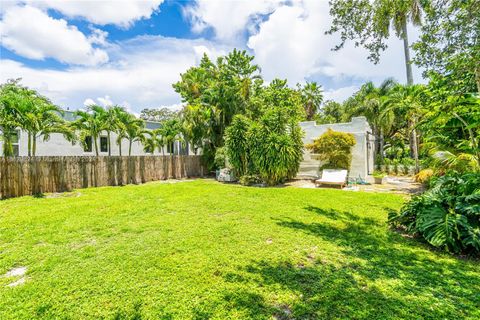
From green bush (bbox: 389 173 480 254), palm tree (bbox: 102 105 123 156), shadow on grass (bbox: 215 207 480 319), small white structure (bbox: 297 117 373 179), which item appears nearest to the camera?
shadow on grass (bbox: 215 207 480 319)

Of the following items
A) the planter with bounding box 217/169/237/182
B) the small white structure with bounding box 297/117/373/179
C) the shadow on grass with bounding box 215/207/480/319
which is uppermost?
the small white structure with bounding box 297/117/373/179

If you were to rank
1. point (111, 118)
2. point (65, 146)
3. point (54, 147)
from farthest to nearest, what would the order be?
point (65, 146) < point (54, 147) < point (111, 118)

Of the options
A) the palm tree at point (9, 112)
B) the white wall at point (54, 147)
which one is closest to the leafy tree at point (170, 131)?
the white wall at point (54, 147)

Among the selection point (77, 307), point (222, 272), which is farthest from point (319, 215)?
point (77, 307)

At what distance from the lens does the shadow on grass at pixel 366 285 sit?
8.92 feet

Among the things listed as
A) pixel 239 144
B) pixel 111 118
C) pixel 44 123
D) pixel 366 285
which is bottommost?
pixel 366 285

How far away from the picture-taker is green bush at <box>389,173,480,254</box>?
428 centimetres

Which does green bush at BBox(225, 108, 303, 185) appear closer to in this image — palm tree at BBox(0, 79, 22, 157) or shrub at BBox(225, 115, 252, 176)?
shrub at BBox(225, 115, 252, 176)

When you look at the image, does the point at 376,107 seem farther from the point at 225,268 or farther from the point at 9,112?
the point at 9,112

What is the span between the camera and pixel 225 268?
365cm

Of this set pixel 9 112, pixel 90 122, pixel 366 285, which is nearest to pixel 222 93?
pixel 90 122

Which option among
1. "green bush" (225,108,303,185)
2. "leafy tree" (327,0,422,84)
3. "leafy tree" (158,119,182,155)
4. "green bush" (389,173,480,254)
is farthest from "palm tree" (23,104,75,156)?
"green bush" (389,173,480,254)

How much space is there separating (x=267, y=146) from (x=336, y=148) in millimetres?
3989

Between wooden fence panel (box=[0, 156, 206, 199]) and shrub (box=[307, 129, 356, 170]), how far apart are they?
9.63 metres
